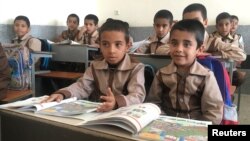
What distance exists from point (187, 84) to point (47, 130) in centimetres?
72

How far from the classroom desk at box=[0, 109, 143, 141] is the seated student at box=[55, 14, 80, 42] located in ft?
10.8

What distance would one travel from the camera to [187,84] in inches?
49.0

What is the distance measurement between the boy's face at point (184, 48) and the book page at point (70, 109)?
52 cm

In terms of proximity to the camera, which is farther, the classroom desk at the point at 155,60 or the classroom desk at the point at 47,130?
the classroom desk at the point at 155,60

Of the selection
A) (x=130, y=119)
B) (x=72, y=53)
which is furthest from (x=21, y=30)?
(x=130, y=119)

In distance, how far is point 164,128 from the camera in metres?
0.72

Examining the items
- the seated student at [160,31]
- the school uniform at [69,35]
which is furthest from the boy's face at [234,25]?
the school uniform at [69,35]

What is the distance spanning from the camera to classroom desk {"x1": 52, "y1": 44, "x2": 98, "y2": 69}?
283 centimetres

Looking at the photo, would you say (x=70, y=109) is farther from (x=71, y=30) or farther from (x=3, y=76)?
(x=71, y=30)

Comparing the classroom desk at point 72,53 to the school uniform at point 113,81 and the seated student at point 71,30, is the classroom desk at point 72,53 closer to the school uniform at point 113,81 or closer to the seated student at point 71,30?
the seated student at point 71,30

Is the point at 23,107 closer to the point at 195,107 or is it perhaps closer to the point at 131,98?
the point at 131,98

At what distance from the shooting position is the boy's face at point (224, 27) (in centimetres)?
306

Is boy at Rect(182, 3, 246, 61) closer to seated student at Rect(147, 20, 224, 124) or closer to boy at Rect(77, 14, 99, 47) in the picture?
seated student at Rect(147, 20, 224, 124)

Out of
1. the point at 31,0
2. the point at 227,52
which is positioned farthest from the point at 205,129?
the point at 31,0
